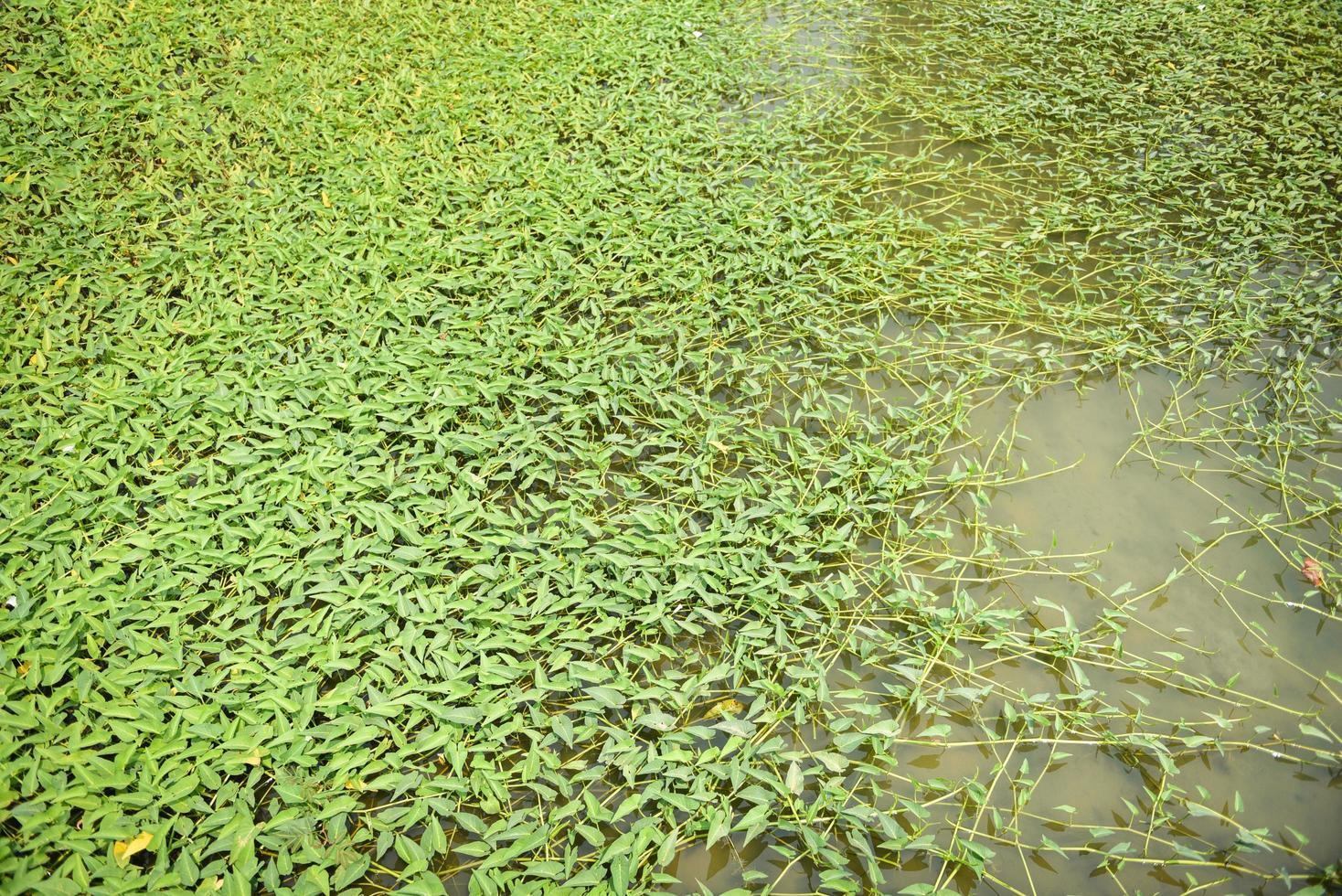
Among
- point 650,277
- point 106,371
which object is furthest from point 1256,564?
point 106,371

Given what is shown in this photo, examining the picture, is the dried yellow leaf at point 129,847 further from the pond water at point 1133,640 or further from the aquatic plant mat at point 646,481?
the pond water at point 1133,640

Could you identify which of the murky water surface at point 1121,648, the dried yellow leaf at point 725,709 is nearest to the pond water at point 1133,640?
the murky water surface at point 1121,648

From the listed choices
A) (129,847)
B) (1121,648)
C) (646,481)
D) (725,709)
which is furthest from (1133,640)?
(129,847)

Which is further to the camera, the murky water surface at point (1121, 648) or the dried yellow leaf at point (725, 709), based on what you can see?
the dried yellow leaf at point (725, 709)

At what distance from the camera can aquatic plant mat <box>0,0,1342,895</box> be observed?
1.76 meters

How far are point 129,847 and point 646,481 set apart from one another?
162 cm

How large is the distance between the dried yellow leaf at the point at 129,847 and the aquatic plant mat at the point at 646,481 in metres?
0.02

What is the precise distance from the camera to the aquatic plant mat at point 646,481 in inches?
69.2

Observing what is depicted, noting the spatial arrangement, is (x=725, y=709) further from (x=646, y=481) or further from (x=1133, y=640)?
(x=1133, y=640)

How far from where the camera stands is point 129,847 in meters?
1.61

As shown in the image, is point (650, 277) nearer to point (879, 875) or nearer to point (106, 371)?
point (106, 371)

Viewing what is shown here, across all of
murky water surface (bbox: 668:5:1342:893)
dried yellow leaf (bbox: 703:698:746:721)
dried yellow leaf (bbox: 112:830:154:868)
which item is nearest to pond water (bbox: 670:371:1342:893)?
murky water surface (bbox: 668:5:1342:893)

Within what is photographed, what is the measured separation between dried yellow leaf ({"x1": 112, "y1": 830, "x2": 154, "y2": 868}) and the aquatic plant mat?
0.02m

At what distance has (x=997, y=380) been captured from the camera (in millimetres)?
2848
